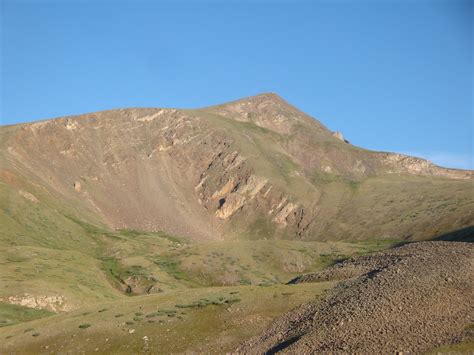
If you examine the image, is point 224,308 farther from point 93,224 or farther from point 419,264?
point 93,224

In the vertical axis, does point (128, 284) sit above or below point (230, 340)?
above

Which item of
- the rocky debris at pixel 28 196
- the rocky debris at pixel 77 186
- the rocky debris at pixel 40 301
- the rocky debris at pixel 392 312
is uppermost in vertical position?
the rocky debris at pixel 77 186

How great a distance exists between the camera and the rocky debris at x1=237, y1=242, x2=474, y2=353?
31562mm

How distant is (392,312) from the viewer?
34.8 m

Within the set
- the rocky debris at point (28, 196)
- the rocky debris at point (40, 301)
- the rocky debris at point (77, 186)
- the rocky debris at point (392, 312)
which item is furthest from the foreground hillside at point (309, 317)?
the rocky debris at point (77, 186)

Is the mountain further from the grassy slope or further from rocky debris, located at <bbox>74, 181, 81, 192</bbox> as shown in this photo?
rocky debris, located at <bbox>74, 181, 81, 192</bbox>

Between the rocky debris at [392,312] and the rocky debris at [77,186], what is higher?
the rocky debris at [77,186]

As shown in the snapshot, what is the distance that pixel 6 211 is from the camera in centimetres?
13862

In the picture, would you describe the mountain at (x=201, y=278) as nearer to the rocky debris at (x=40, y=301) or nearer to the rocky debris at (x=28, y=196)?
→ the rocky debris at (x=40, y=301)

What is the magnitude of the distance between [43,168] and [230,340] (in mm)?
170020

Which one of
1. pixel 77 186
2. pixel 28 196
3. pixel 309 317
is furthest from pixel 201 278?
pixel 77 186

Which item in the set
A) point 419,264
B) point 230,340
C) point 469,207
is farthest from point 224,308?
point 469,207

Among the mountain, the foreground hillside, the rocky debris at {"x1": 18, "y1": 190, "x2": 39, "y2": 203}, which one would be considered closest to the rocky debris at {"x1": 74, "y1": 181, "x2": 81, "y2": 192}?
the mountain

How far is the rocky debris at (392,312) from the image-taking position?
3156 cm
